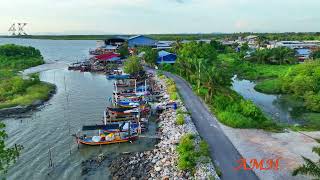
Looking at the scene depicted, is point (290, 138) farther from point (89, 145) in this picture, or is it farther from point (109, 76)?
point (109, 76)

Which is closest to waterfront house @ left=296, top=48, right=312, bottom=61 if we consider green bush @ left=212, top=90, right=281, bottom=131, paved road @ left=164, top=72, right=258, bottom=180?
paved road @ left=164, top=72, right=258, bottom=180

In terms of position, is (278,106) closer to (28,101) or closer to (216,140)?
(216,140)

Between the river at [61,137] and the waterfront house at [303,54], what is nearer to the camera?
the river at [61,137]

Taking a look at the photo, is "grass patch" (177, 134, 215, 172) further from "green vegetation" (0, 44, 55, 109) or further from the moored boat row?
"green vegetation" (0, 44, 55, 109)

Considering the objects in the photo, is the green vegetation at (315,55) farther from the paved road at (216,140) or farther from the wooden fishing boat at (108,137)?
the wooden fishing boat at (108,137)

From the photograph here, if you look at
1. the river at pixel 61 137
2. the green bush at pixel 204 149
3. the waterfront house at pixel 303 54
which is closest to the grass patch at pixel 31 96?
the river at pixel 61 137

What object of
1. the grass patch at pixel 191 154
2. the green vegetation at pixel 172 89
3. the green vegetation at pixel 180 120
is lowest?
the grass patch at pixel 191 154
